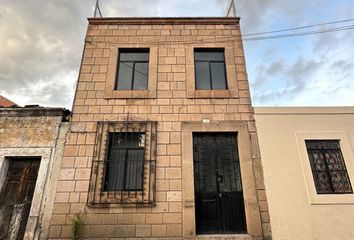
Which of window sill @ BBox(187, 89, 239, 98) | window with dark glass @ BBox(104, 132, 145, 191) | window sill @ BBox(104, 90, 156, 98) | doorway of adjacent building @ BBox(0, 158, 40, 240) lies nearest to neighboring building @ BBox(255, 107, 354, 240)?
window sill @ BBox(187, 89, 239, 98)

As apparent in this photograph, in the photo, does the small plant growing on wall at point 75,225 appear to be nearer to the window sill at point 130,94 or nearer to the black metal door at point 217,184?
the black metal door at point 217,184

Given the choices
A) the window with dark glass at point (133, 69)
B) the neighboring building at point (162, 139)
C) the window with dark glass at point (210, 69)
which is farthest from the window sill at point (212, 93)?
the window with dark glass at point (133, 69)

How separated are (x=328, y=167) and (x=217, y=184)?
340 cm

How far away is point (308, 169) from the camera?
252 inches

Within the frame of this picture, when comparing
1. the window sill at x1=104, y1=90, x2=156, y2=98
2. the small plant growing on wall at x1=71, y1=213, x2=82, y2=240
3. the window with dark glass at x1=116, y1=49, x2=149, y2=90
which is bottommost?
the small plant growing on wall at x1=71, y1=213, x2=82, y2=240

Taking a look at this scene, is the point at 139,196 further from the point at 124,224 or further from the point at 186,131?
the point at 186,131

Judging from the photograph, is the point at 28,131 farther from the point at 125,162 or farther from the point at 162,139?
the point at 162,139

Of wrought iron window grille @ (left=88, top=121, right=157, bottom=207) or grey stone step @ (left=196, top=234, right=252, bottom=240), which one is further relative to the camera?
wrought iron window grille @ (left=88, top=121, right=157, bottom=207)

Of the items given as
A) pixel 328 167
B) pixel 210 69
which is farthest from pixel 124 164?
pixel 328 167

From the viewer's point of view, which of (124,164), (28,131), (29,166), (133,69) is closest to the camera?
(124,164)

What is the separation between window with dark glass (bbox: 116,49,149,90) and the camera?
7.68m

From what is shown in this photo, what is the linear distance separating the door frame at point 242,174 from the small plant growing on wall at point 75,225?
281cm

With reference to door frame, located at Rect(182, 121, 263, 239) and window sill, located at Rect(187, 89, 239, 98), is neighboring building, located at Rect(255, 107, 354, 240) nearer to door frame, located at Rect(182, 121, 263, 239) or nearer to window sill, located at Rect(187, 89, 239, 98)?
door frame, located at Rect(182, 121, 263, 239)

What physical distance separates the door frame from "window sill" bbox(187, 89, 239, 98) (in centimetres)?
97
